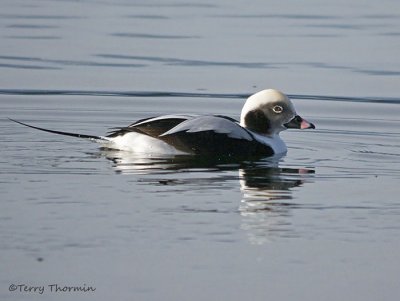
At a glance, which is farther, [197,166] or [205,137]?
[205,137]

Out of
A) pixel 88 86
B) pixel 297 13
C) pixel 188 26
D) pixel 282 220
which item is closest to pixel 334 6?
pixel 297 13

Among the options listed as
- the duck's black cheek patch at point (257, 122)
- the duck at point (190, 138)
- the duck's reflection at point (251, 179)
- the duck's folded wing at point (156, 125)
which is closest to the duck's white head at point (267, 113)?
the duck's black cheek patch at point (257, 122)

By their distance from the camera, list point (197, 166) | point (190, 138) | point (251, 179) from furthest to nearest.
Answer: point (190, 138) → point (197, 166) → point (251, 179)

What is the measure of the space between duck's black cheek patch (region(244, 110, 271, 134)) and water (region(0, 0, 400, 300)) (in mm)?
326

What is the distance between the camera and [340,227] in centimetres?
912

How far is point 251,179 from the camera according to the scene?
36.0 ft

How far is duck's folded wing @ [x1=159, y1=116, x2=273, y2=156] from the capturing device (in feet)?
39.1

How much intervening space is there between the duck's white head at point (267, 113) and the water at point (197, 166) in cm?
29

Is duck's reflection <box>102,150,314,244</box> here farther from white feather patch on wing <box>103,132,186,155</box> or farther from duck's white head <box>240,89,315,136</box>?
duck's white head <box>240,89,315,136</box>

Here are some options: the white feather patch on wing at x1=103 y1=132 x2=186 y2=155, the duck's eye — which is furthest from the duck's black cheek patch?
the white feather patch on wing at x1=103 y1=132 x2=186 y2=155

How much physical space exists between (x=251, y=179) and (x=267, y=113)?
5.79 ft

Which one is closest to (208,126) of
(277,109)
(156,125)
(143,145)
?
(156,125)

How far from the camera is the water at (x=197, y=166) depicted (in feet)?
26.2

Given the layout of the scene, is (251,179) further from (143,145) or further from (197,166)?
(143,145)
